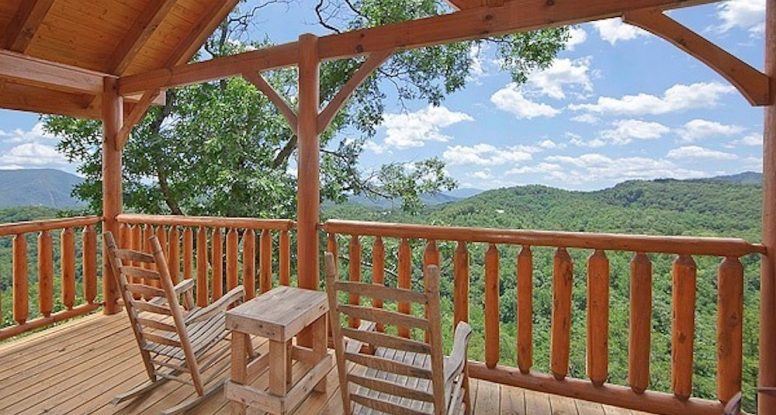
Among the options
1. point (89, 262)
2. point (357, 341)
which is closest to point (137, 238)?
point (89, 262)

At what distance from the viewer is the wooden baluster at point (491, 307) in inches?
99.4

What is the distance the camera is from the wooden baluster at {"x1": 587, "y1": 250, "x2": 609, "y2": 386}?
Answer: 228 cm

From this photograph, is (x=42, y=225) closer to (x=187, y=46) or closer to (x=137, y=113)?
(x=137, y=113)

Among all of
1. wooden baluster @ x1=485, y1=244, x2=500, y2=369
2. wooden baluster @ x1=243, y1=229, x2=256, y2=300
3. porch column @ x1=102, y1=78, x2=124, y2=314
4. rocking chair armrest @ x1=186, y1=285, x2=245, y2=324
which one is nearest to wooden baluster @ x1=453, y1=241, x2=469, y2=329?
wooden baluster @ x1=485, y1=244, x2=500, y2=369

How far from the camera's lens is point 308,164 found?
9.74 feet

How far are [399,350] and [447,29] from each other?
2.04 meters

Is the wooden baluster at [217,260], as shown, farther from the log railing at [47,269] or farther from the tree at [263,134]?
the tree at [263,134]

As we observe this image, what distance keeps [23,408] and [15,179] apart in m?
7.26

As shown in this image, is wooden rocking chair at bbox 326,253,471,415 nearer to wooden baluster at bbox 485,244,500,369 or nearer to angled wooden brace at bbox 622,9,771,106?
wooden baluster at bbox 485,244,500,369

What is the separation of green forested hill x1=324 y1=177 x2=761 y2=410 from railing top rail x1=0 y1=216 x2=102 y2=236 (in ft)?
11.7

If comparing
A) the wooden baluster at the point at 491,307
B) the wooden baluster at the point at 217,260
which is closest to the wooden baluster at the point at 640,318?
the wooden baluster at the point at 491,307

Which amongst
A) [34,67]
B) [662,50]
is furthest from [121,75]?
[662,50]

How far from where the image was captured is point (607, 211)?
5246mm

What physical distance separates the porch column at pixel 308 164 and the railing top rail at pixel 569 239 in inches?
8.7
